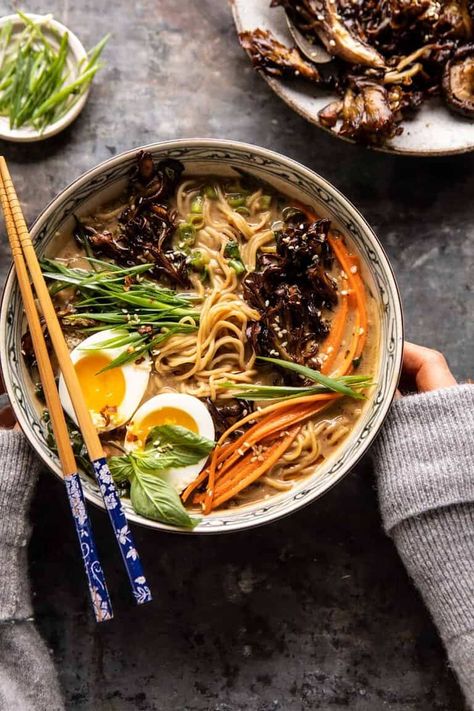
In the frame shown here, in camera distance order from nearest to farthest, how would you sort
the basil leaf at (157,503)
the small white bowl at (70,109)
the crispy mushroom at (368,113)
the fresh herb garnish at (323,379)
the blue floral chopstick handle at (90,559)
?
the blue floral chopstick handle at (90,559)
the basil leaf at (157,503)
the fresh herb garnish at (323,379)
the crispy mushroom at (368,113)
the small white bowl at (70,109)

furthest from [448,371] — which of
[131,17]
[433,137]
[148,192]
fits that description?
[131,17]

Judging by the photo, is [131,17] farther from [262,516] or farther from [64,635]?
[64,635]

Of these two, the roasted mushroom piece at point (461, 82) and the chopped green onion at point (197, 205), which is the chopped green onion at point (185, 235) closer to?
the chopped green onion at point (197, 205)

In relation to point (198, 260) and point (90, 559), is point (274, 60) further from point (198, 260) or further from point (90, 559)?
point (90, 559)

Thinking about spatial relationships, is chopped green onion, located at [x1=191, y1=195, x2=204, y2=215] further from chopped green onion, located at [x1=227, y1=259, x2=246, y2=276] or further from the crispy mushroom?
the crispy mushroom

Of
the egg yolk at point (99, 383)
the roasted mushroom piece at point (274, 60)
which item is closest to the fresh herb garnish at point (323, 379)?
the egg yolk at point (99, 383)
